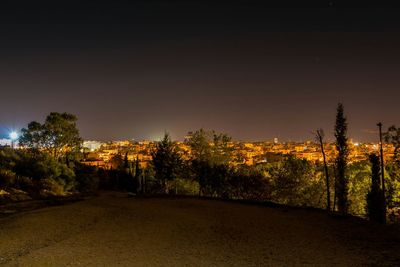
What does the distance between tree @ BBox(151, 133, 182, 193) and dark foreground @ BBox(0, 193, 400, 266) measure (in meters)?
22.9

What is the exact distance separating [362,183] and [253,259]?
47.7 metres

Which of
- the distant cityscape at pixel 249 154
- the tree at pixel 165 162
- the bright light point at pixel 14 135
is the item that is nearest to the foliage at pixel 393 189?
the distant cityscape at pixel 249 154

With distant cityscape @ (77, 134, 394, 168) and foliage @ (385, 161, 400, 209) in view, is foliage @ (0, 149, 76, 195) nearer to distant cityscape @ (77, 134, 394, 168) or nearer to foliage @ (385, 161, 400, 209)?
distant cityscape @ (77, 134, 394, 168)

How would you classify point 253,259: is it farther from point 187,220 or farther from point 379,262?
point 187,220

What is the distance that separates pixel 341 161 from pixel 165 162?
1022 inches

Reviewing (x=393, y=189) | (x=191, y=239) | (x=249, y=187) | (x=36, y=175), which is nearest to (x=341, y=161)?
(x=393, y=189)

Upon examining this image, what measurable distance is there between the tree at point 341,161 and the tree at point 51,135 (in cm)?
3747

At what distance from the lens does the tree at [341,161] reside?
47.0m

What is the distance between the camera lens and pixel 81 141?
5819cm

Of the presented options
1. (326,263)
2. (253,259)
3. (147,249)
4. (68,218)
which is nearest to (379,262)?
(326,263)

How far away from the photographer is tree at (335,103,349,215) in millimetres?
46981

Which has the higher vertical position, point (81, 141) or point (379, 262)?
point (81, 141)

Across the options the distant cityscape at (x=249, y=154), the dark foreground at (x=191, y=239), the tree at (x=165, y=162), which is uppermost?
the distant cityscape at (x=249, y=154)

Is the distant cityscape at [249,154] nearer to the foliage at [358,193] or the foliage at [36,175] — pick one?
the foliage at [358,193]
